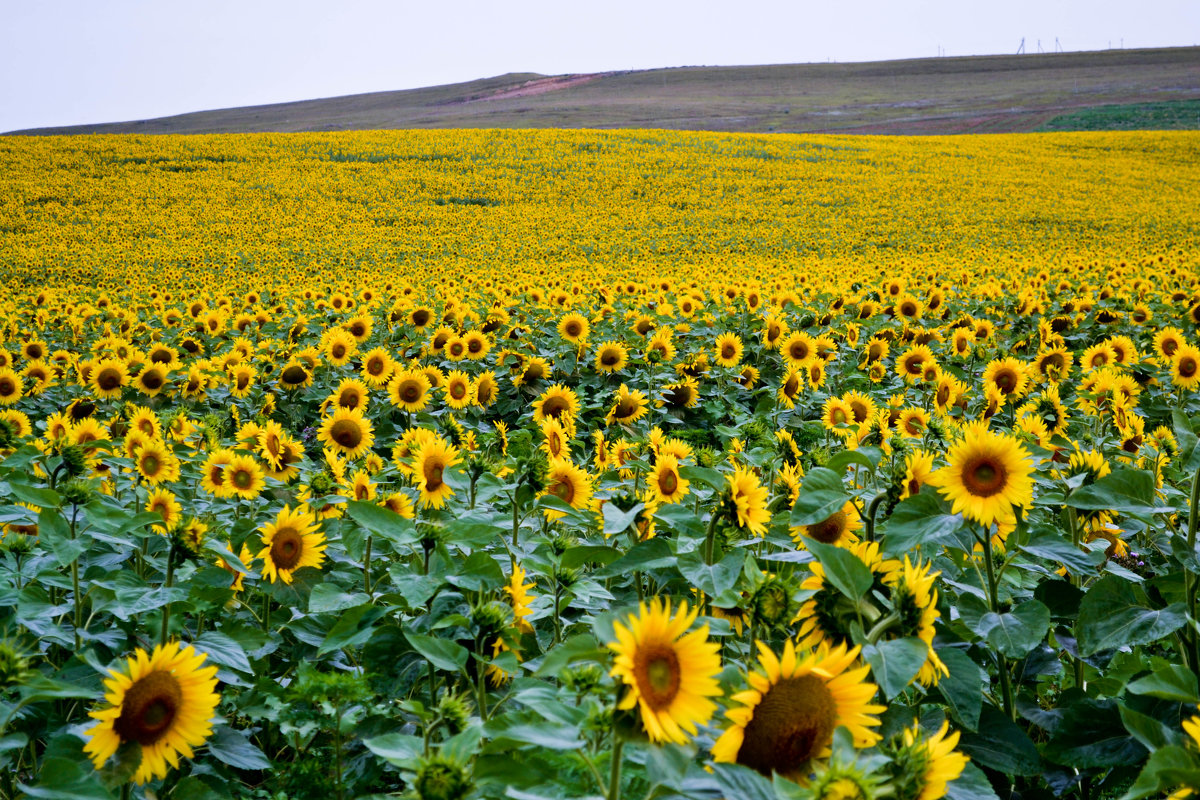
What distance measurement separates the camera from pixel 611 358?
17.3ft

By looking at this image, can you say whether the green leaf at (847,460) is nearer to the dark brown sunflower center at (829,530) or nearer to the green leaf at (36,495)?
the dark brown sunflower center at (829,530)

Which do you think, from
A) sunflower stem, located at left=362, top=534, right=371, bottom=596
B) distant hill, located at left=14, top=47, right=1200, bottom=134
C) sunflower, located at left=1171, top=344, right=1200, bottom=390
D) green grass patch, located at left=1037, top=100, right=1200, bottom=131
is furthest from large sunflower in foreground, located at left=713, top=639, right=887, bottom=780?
green grass patch, located at left=1037, top=100, right=1200, bottom=131

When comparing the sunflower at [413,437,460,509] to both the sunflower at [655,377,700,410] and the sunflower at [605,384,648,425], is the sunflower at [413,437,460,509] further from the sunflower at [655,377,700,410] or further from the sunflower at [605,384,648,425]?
the sunflower at [655,377,700,410]

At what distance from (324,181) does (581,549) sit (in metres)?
24.7

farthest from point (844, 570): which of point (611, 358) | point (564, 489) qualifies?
point (611, 358)

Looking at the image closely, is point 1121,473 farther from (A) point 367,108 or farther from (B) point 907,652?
(A) point 367,108

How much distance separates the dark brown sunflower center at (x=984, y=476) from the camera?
4.59ft

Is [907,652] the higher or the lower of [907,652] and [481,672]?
the higher

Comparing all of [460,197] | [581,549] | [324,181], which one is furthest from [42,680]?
[324,181]

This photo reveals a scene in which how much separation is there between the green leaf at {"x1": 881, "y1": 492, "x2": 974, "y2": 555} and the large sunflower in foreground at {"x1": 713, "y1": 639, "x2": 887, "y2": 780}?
336 millimetres

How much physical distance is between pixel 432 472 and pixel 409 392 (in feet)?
6.63

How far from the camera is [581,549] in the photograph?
1.54 metres

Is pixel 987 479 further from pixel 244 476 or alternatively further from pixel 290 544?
pixel 244 476

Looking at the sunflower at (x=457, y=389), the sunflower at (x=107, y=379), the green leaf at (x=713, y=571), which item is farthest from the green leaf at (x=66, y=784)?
the sunflower at (x=107, y=379)
